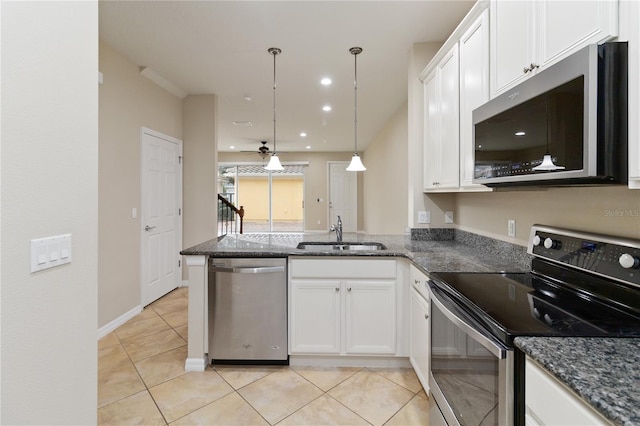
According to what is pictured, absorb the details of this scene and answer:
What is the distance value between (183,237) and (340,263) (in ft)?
9.57

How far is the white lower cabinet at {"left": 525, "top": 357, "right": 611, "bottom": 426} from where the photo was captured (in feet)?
2.29

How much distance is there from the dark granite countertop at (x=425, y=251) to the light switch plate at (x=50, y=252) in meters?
1.15

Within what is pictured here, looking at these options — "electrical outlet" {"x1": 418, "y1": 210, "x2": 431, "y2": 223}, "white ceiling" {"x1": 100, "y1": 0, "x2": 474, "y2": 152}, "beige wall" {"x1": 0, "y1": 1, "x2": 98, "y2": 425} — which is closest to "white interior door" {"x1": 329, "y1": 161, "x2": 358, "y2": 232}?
"white ceiling" {"x1": 100, "y1": 0, "x2": 474, "y2": 152}

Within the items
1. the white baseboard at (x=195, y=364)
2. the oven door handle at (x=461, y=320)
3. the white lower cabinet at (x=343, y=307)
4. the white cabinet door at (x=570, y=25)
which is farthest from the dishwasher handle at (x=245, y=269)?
the white cabinet door at (x=570, y=25)

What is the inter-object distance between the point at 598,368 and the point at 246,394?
1.92 metres

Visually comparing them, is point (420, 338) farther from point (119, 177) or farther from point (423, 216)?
point (119, 177)

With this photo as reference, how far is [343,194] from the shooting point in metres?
9.20

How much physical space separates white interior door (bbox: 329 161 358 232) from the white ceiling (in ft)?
14.2

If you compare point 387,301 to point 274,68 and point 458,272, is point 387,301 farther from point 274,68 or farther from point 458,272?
point 274,68

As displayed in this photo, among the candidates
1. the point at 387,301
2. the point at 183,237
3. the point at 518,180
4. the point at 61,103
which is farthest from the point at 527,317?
the point at 183,237

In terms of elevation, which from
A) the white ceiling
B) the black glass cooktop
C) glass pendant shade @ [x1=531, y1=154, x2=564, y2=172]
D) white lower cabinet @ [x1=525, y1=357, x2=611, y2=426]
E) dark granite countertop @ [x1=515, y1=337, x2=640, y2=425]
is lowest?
white lower cabinet @ [x1=525, y1=357, x2=611, y2=426]

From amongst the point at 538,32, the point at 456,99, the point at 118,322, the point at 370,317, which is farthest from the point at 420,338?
the point at 118,322

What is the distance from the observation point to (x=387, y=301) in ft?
7.48

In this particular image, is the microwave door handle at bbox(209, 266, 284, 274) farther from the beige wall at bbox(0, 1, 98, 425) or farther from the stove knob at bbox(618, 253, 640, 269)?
the stove knob at bbox(618, 253, 640, 269)
